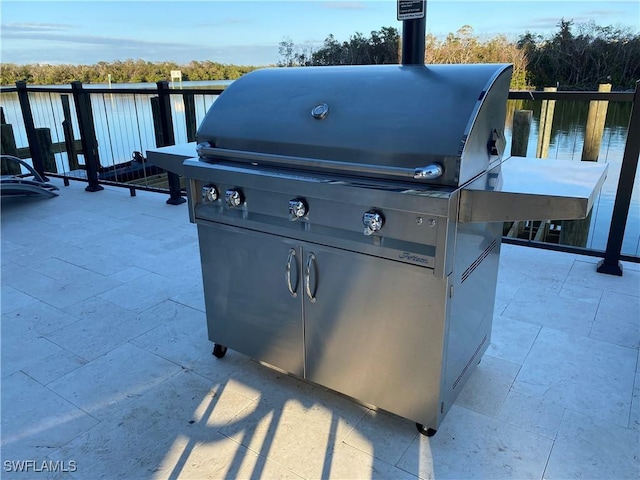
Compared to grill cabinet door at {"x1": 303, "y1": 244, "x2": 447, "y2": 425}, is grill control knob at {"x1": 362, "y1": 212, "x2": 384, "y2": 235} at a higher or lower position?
higher

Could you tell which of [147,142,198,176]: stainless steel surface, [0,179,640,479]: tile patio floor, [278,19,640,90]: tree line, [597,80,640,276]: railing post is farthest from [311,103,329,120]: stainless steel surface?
[597,80,640,276]: railing post

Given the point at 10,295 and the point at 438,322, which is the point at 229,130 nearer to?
the point at 438,322

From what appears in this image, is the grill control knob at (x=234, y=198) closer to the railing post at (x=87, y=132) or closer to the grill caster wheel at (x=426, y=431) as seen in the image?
the grill caster wheel at (x=426, y=431)

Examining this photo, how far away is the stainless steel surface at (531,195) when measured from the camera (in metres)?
1.20

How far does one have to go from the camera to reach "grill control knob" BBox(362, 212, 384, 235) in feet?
4.49

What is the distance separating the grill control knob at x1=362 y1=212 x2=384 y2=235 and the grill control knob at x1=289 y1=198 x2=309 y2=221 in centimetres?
24

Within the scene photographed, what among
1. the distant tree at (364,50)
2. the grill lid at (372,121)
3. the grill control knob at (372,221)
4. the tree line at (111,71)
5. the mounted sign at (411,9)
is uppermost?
the tree line at (111,71)

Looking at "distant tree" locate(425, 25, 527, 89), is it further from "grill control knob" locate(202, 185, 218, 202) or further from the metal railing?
"grill control knob" locate(202, 185, 218, 202)

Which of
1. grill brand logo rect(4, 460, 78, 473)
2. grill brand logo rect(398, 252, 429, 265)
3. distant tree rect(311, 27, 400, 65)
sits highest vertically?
distant tree rect(311, 27, 400, 65)

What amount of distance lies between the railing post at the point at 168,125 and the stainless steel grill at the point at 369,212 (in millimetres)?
2792

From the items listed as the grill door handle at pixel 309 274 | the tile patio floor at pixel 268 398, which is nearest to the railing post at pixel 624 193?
the tile patio floor at pixel 268 398

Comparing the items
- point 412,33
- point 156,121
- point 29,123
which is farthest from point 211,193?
point 156,121

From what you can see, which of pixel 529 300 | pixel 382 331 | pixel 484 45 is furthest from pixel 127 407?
pixel 484 45

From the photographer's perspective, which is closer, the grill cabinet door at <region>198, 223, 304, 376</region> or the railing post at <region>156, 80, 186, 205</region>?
the grill cabinet door at <region>198, 223, 304, 376</region>
